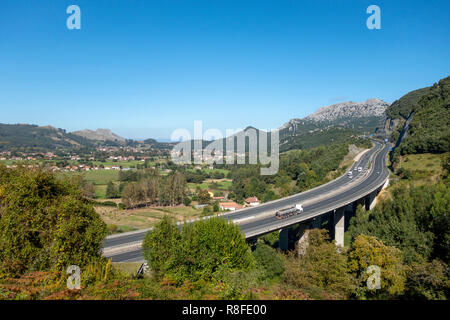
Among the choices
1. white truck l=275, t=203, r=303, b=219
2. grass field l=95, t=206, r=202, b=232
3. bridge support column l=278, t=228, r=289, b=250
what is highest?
white truck l=275, t=203, r=303, b=219

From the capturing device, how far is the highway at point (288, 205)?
22078 mm

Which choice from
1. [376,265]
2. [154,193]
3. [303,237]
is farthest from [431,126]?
[154,193]

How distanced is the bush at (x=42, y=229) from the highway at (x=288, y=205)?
9085 mm

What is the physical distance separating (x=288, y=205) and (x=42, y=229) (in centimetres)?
2839

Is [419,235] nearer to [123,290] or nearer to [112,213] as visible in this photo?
[123,290]

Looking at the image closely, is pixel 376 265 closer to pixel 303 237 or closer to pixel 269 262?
pixel 269 262

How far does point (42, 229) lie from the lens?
1142 cm

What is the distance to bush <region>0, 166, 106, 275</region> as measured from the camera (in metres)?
10.5

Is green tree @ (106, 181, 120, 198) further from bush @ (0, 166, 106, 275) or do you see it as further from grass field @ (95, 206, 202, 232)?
bush @ (0, 166, 106, 275)

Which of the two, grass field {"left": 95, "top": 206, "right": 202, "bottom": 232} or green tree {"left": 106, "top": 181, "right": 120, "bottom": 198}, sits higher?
green tree {"left": 106, "top": 181, "right": 120, "bottom": 198}

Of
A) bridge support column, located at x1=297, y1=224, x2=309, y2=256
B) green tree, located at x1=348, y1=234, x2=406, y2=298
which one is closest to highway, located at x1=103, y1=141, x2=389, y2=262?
bridge support column, located at x1=297, y1=224, x2=309, y2=256

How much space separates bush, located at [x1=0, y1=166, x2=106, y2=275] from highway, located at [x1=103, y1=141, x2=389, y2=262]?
909 centimetres

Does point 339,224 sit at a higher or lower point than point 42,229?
lower
